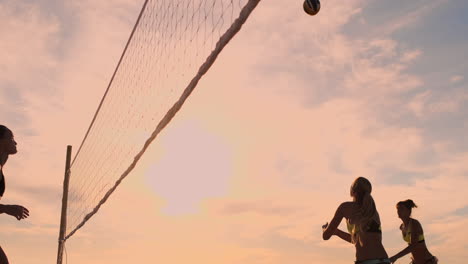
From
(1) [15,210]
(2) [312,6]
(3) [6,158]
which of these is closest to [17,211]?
(1) [15,210]

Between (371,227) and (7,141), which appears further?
(7,141)

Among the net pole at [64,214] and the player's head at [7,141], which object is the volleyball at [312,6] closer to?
the player's head at [7,141]

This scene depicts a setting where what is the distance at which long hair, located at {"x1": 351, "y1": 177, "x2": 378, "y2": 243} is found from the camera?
18.3ft

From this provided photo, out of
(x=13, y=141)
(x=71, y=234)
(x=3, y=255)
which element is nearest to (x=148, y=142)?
(x=13, y=141)

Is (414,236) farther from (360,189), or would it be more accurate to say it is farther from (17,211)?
(17,211)

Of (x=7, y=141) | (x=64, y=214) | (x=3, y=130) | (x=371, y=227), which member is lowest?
(x=371, y=227)

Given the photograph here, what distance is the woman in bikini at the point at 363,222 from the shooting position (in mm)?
5559

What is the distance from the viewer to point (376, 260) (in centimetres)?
557

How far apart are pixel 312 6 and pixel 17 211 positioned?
375 cm

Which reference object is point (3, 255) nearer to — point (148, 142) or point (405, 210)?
point (148, 142)

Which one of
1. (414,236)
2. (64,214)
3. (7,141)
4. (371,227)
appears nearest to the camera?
(371,227)

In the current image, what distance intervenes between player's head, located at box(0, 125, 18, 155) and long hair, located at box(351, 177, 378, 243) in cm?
337

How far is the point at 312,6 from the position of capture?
6648 millimetres

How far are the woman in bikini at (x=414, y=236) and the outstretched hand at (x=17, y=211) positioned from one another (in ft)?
16.4
